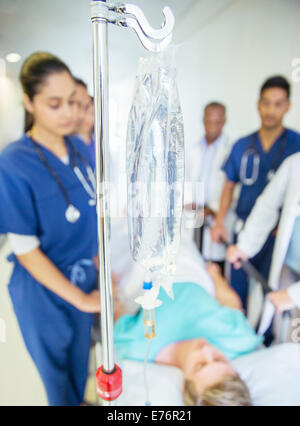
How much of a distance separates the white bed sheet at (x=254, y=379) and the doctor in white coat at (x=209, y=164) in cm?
49

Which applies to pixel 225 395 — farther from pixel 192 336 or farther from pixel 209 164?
pixel 209 164

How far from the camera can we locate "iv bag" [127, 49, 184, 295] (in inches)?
23.5

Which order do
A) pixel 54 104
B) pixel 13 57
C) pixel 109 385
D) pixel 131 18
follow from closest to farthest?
pixel 131 18, pixel 109 385, pixel 13 57, pixel 54 104

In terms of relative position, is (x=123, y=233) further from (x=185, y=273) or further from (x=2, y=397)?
(x=2, y=397)

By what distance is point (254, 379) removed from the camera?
1084mm

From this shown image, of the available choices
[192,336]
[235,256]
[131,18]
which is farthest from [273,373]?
[131,18]

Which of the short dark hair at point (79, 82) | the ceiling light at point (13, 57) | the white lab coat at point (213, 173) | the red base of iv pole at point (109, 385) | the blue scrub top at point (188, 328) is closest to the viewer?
the red base of iv pole at point (109, 385)

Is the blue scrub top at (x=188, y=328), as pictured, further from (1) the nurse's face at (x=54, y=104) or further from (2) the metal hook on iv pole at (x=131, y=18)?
(2) the metal hook on iv pole at (x=131, y=18)

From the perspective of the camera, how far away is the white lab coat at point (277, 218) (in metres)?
1.10

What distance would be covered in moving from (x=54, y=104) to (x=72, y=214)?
1.29 feet

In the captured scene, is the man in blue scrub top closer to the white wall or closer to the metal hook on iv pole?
the metal hook on iv pole

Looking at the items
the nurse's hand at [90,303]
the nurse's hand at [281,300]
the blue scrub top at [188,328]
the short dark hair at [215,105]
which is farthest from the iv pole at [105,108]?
the nurse's hand at [281,300]

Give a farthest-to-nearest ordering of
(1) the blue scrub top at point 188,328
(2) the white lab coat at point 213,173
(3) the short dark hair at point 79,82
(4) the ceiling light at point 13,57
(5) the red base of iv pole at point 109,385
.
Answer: (2) the white lab coat at point 213,173 < (1) the blue scrub top at point 188,328 < (3) the short dark hair at point 79,82 < (4) the ceiling light at point 13,57 < (5) the red base of iv pole at point 109,385

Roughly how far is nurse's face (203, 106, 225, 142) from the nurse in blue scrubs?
56 centimetres
